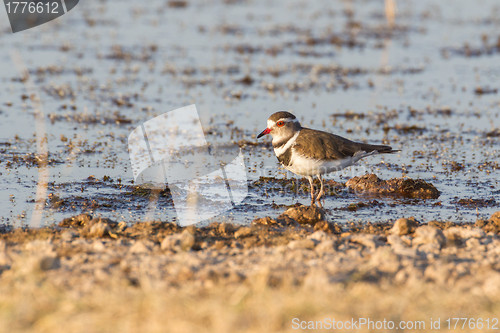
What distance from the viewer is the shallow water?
9.65m

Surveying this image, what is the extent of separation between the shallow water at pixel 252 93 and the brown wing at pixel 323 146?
71 centimetres

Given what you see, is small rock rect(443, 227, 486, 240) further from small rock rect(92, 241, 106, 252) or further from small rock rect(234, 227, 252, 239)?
small rock rect(92, 241, 106, 252)

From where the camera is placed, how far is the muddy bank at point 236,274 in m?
4.86

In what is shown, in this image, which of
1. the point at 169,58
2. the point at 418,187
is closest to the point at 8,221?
the point at 418,187

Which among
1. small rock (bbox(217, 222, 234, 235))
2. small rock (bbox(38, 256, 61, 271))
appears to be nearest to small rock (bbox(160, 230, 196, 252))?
small rock (bbox(217, 222, 234, 235))

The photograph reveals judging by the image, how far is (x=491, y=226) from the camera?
8258 millimetres

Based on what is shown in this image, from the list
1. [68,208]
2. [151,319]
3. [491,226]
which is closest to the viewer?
[151,319]

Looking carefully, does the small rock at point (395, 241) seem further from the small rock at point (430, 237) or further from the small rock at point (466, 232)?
the small rock at point (466, 232)

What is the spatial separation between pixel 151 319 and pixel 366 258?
2.48 metres

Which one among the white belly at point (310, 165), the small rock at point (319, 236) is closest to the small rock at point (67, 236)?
the small rock at point (319, 236)

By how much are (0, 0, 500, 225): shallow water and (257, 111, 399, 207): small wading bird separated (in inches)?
22.4

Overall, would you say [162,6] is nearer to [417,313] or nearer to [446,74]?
[446,74]

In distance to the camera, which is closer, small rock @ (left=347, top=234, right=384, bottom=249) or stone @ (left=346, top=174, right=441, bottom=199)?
small rock @ (left=347, top=234, right=384, bottom=249)

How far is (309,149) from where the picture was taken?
8984 mm
